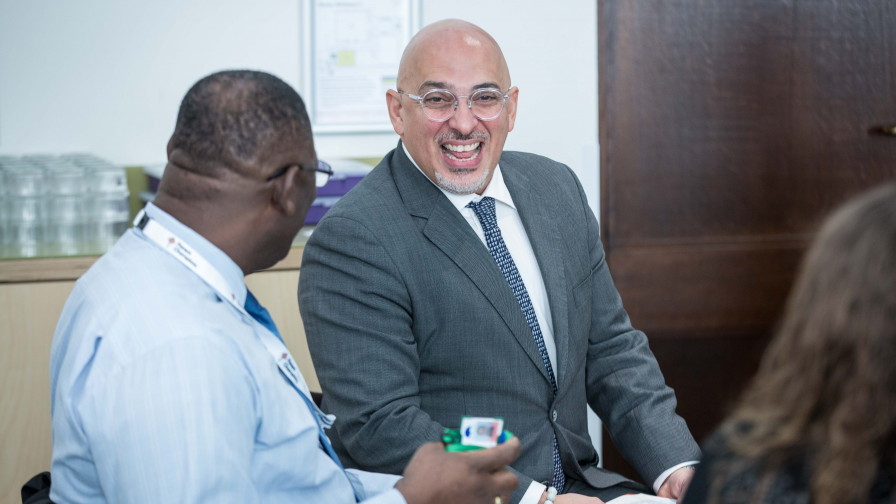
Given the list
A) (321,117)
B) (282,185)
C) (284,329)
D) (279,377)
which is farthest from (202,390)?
(321,117)

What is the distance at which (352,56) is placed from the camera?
2.94 metres

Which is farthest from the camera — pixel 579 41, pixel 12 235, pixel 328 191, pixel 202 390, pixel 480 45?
pixel 579 41

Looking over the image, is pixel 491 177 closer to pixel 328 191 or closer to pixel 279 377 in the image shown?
pixel 328 191

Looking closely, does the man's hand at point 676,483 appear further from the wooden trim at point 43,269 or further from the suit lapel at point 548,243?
the wooden trim at point 43,269

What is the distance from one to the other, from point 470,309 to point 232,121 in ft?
2.61

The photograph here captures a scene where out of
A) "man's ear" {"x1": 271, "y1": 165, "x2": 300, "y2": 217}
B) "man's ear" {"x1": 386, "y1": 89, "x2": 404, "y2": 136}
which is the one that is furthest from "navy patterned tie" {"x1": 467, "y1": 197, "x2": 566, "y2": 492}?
"man's ear" {"x1": 271, "y1": 165, "x2": 300, "y2": 217}

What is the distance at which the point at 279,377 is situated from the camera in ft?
3.99

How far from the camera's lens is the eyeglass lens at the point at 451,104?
2.03 metres

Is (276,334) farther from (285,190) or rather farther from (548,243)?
(548,243)

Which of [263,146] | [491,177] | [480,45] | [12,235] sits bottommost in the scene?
[12,235]

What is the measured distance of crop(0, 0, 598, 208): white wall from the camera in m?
2.74

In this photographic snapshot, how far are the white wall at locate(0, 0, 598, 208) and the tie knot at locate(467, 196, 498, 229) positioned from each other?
1.04 meters

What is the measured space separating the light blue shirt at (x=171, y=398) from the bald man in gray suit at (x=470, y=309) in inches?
20.7

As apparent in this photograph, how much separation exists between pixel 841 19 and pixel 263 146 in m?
2.64
